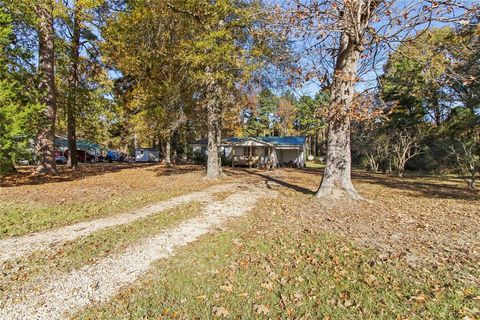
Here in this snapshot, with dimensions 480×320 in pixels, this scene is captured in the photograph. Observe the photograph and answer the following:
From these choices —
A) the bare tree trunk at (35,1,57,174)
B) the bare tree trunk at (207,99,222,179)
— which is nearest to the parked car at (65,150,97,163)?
the bare tree trunk at (35,1,57,174)

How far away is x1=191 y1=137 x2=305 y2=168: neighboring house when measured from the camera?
86.7ft

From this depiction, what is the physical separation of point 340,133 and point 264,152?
19749 millimetres

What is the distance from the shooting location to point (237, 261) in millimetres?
4160

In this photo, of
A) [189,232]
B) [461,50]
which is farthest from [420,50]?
[189,232]

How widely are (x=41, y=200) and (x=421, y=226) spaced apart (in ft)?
34.1

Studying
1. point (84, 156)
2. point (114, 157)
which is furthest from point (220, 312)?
point (114, 157)

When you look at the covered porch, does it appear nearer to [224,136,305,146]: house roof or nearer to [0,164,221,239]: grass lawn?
[224,136,305,146]: house roof

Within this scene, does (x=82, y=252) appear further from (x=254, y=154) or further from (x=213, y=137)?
(x=254, y=154)

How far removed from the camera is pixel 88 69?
17.6m

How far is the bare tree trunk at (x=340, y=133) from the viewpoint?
7.91 metres

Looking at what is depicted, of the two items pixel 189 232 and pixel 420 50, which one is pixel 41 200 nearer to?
pixel 189 232

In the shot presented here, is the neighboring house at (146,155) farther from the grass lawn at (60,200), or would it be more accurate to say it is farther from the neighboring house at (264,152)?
the grass lawn at (60,200)

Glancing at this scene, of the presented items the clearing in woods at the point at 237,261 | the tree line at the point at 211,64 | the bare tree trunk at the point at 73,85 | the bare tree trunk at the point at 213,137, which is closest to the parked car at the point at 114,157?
the tree line at the point at 211,64

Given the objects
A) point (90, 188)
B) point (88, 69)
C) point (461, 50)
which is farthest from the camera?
point (88, 69)
